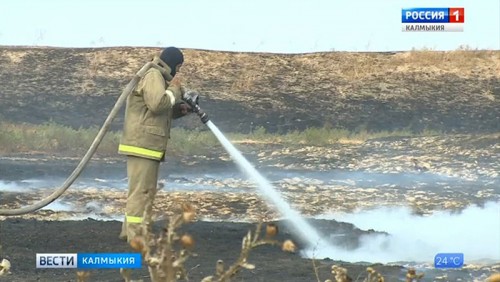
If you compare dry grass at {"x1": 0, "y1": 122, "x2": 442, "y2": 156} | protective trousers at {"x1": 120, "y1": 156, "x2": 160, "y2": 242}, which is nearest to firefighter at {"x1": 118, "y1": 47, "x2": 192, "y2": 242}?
protective trousers at {"x1": 120, "y1": 156, "x2": 160, "y2": 242}

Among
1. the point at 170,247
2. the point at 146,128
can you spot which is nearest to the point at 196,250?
the point at 146,128

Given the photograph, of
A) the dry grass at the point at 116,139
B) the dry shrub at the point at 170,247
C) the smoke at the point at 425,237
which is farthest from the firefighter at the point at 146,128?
the dry grass at the point at 116,139

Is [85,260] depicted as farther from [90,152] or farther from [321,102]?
[321,102]

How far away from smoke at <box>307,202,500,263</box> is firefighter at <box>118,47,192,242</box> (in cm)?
163

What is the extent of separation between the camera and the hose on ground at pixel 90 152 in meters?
7.45

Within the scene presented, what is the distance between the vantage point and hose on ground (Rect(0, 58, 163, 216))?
7445 mm

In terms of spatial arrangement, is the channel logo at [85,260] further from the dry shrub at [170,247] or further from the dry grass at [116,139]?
the dry grass at [116,139]

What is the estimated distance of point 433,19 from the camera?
868cm

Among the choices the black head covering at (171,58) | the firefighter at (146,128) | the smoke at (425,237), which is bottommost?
the smoke at (425,237)

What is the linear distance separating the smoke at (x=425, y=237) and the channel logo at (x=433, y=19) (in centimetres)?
186

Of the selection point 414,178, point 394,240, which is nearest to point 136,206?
point 394,240

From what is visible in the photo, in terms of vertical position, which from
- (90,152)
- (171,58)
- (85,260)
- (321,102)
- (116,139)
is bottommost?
(85,260)

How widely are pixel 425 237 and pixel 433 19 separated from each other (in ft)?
7.52

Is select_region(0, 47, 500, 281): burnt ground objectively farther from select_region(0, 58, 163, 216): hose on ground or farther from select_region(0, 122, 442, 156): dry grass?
select_region(0, 58, 163, 216): hose on ground
